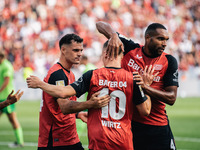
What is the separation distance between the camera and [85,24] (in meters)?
26.0

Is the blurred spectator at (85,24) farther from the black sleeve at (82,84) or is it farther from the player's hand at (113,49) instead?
the black sleeve at (82,84)

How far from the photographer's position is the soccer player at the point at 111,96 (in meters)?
3.84

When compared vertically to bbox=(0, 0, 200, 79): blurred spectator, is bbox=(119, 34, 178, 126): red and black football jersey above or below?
below

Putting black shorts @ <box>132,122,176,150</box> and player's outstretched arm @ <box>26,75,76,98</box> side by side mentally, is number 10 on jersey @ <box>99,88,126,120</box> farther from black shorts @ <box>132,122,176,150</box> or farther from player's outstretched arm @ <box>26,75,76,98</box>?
black shorts @ <box>132,122,176,150</box>

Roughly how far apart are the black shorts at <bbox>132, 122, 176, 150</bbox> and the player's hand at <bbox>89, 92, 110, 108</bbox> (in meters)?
1.26

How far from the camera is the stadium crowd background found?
929 inches

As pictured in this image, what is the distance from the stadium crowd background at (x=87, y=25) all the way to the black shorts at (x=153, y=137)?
16910mm

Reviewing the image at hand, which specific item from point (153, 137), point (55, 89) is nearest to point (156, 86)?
point (153, 137)

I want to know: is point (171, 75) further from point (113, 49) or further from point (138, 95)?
point (113, 49)

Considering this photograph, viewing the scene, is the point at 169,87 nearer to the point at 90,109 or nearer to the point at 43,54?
the point at 90,109

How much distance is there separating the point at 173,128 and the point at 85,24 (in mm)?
15624

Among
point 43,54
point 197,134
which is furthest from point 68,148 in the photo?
point 43,54

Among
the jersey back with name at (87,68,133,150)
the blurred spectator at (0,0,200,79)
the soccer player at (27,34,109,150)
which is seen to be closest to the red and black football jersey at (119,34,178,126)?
the soccer player at (27,34,109,150)

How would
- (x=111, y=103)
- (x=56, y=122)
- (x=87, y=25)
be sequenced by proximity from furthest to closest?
(x=87, y=25) → (x=56, y=122) → (x=111, y=103)
